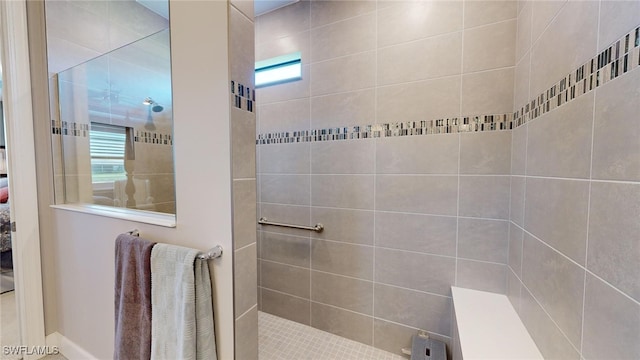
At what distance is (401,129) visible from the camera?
5.11 ft

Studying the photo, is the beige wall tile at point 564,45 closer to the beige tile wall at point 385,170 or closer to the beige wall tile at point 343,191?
the beige tile wall at point 385,170

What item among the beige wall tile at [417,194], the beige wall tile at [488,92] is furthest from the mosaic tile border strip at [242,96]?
the beige wall tile at [488,92]

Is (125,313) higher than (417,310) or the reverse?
higher

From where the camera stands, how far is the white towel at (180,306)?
81 centimetres

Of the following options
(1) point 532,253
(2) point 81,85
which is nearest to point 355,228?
(1) point 532,253

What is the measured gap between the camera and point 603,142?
62cm

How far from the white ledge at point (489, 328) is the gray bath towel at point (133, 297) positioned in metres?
1.31

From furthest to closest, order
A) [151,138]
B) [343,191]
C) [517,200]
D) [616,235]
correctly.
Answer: [343,191] → [151,138] → [517,200] → [616,235]

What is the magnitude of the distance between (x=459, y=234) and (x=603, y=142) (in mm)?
943

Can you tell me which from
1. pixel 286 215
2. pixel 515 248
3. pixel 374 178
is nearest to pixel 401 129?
pixel 374 178

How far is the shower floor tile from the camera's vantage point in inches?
63.3

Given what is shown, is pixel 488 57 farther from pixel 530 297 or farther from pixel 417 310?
pixel 417 310

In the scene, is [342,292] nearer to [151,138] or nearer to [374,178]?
[374,178]

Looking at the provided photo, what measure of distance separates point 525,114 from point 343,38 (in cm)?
124
